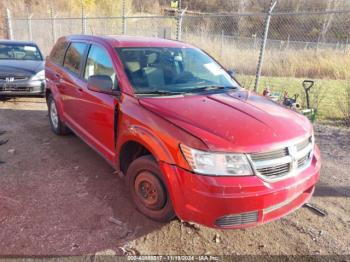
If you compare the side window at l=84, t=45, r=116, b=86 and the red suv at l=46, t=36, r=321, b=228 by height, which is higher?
the side window at l=84, t=45, r=116, b=86

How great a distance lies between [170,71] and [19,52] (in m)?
6.93

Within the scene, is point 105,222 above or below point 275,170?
below

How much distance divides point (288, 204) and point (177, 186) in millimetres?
1028

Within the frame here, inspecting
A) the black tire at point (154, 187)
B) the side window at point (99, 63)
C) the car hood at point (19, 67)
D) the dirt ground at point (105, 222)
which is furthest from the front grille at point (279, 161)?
the car hood at point (19, 67)

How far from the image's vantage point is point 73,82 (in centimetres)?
466

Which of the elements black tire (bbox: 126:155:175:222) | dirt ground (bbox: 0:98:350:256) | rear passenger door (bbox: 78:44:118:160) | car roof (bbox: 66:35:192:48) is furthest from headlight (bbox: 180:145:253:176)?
car roof (bbox: 66:35:192:48)

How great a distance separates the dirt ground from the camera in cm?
299

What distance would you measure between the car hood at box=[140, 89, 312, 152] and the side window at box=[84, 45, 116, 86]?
2.63 ft

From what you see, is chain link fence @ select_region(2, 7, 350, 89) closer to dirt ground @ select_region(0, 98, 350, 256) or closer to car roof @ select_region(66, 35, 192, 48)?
car roof @ select_region(66, 35, 192, 48)

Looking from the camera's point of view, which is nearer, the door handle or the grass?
the door handle

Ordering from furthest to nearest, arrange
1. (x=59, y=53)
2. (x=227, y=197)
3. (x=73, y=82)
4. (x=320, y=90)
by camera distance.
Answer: (x=320, y=90), (x=59, y=53), (x=73, y=82), (x=227, y=197)

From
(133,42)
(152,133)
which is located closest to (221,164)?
(152,133)

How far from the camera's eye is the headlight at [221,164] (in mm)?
2600

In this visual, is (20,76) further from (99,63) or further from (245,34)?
(245,34)
